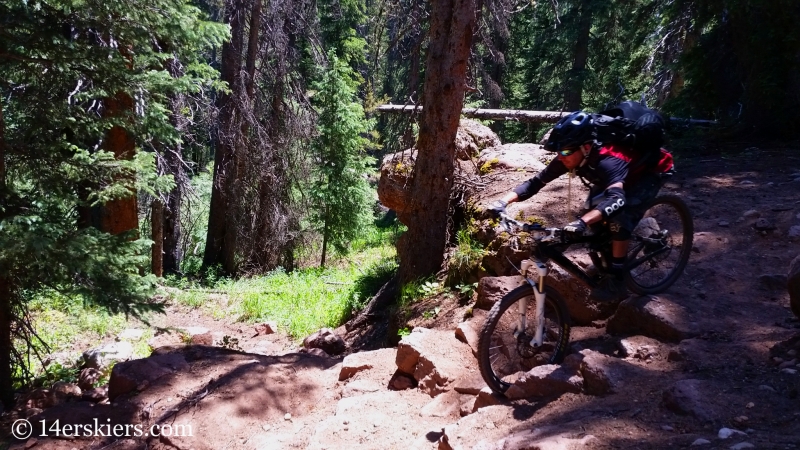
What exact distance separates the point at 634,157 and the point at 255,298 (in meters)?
9.52

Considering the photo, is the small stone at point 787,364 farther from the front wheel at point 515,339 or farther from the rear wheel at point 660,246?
the front wheel at point 515,339

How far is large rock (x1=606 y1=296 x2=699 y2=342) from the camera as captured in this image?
15.7ft

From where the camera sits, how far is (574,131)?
441 centimetres

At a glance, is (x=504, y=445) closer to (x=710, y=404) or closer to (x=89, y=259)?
(x=710, y=404)

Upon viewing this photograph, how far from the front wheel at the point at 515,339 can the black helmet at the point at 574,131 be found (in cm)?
114

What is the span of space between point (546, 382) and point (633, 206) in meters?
1.63

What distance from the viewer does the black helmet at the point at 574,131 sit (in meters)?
4.41

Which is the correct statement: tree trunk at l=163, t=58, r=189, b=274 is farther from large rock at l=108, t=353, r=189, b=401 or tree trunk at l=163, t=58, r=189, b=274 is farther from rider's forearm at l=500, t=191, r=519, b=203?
rider's forearm at l=500, t=191, r=519, b=203

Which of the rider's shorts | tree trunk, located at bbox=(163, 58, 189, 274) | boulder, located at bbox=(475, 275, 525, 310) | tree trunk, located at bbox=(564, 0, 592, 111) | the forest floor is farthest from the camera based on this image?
tree trunk, located at bbox=(564, 0, 592, 111)

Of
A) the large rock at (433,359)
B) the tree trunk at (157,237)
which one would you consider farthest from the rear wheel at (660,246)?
the tree trunk at (157,237)

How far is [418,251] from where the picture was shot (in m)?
8.05

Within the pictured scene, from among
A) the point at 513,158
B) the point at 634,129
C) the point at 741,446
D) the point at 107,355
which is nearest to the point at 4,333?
the point at 107,355


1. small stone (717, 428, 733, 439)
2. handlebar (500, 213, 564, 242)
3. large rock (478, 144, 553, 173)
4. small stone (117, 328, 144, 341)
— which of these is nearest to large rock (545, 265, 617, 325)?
handlebar (500, 213, 564, 242)

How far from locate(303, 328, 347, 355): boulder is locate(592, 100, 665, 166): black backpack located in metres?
5.29
